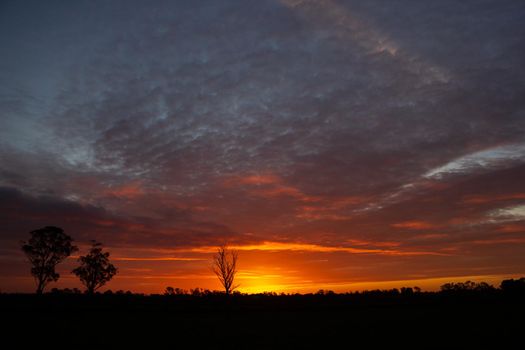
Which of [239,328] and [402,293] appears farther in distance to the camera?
[402,293]

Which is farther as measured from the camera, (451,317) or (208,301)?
(208,301)

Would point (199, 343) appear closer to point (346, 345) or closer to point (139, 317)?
point (346, 345)

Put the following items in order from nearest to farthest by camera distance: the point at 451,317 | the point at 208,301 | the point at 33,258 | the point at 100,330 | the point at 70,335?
the point at 70,335 → the point at 100,330 → the point at 451,317 → the point at 208,301 → the point at 33,258

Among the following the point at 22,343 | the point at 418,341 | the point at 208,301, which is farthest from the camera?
the point at 208,301

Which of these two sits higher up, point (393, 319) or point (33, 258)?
point (33, 258)

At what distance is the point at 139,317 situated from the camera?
3419cm

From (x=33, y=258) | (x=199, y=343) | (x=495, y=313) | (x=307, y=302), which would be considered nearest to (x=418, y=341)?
(x=199, y=343)

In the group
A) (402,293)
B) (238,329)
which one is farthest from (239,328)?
(402,293)

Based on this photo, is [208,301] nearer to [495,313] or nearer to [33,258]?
[495,313]

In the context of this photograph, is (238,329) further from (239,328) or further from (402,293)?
(402,293)

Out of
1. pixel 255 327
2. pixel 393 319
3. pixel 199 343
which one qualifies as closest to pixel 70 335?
pixel 199 343

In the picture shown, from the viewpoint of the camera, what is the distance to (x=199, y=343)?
75.6 feet

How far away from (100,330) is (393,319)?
993 inches

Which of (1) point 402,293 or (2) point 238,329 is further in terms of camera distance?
(1) point 402,293
